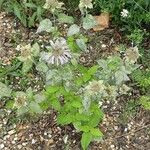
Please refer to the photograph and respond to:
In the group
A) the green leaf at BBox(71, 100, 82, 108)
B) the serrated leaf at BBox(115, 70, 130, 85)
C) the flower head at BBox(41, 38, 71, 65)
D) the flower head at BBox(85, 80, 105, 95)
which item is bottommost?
A: the green leaf at BBox(71, 100, 82, 108)

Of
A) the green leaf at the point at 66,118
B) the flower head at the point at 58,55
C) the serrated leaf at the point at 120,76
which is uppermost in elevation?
the flower head at the point at 58,55

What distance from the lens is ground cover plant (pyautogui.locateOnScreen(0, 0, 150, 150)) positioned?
8.73 feet

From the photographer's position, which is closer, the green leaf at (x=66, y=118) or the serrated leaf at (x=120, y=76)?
the serrated leaf at (x=120, y=76)

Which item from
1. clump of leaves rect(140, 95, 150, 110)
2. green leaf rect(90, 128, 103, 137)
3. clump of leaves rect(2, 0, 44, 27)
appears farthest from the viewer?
clump of leaves rect(2, 0, 44, 27)

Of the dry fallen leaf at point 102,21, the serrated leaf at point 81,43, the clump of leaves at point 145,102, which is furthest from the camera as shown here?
the dry fallen leaf at point 102,21

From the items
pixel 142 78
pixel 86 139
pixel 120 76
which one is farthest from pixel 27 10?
pixel 120 76

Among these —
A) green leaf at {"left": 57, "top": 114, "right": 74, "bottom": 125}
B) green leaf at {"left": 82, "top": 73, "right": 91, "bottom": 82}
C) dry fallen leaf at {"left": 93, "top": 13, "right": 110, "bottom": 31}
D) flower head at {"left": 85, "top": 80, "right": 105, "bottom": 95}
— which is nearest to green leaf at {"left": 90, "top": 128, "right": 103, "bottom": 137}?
green leaf at {"left": 57, "top": 114, "right": 74, "bottom": 125}

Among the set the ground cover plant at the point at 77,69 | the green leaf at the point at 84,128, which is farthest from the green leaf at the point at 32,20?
the green leaf at the point at 84,128

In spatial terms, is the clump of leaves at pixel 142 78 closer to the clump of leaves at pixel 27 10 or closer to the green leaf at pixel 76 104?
the green leaf at pixel 76 104

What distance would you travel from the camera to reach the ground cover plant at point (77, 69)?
266cm

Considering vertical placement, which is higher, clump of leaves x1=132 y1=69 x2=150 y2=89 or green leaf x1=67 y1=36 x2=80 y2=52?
green leaf x1=67 y1=36 x2=80 y2=52

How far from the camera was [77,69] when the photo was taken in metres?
3.09

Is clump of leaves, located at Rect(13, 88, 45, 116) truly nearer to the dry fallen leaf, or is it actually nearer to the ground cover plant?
the ground cover plant

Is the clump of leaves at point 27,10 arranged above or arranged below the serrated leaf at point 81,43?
below
